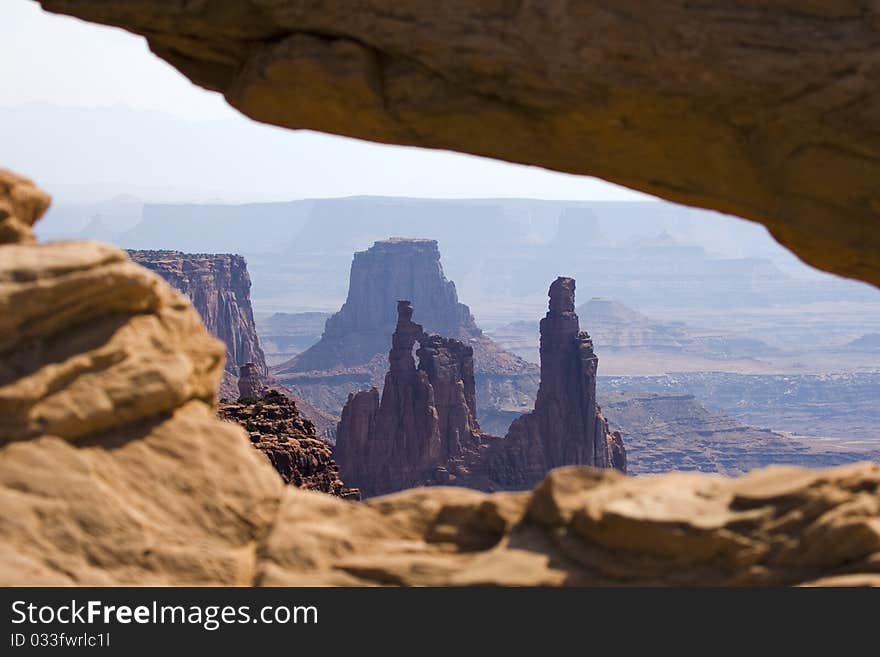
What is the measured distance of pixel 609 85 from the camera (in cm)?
1780

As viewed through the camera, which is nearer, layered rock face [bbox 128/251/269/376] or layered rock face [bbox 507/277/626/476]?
layered rock face [bbox 507/277/626/476]

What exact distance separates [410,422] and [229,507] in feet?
315

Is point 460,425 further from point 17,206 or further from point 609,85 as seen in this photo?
point 17,206

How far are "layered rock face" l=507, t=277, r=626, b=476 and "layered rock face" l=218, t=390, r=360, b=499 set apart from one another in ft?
151

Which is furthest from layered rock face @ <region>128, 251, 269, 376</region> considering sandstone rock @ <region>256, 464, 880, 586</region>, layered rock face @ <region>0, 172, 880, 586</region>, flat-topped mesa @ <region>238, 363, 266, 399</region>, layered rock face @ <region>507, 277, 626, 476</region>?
sandstone rock @ <region>256, 464, 880, 586</region>

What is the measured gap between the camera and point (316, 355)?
19838cm

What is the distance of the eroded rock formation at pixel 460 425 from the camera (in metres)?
107

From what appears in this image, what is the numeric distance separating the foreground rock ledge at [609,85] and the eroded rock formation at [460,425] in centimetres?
8504

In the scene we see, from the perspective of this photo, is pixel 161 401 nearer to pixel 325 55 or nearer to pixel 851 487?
pixel 325 55

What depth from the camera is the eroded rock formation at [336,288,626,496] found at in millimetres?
107000

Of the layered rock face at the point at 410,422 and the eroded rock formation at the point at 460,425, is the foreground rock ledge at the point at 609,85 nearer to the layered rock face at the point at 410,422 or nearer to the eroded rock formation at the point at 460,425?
the eroded rock formation at the point at 460,425

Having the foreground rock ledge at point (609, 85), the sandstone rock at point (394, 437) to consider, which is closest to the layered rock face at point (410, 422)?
the sandstone rock at point (394, 437)

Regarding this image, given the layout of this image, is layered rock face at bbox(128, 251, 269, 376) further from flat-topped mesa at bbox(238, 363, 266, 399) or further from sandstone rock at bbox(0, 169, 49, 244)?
sandstone rock at bbox(0, 169, 49, 244)

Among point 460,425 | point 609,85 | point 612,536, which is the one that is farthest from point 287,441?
point 460,425
